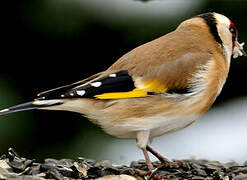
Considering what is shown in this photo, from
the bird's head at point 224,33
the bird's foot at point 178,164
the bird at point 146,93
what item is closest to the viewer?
the bird at point 146,93

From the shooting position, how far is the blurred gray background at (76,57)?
249 inches

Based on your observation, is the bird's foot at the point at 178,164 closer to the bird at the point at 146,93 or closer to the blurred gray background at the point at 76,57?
the bird at the point at 146,93

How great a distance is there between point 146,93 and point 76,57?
2029 millimetres

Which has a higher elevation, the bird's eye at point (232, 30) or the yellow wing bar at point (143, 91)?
the bird's eye at point (232, 30)

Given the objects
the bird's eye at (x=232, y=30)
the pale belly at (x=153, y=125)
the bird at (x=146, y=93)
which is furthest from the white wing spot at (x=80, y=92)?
the bird's eye at (x=232, y=30)

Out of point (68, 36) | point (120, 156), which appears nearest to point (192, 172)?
point (120, 156)

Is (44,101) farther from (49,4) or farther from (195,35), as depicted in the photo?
(49,4)

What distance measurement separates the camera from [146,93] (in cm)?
475

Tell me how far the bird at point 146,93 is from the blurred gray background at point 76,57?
4.63 ft

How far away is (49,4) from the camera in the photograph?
21.9 ft

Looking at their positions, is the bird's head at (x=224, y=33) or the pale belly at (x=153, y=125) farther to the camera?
the bird's head at (x=224, y=33)

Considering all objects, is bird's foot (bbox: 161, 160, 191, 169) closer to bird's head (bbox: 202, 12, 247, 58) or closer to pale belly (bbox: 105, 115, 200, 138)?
pale belly (bbox: 105, 115, 200, 138)

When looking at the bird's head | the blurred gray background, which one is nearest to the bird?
the bird's head

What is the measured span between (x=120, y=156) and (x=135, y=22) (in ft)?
4.06
